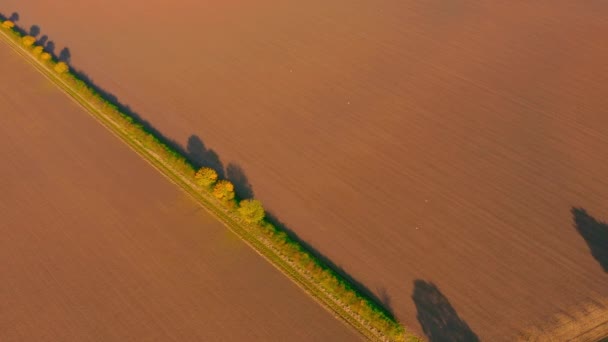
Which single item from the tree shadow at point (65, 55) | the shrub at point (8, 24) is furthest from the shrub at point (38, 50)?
the shrub at point (8, 24)

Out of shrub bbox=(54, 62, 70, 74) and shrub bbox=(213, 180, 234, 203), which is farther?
shrub bbox=(54, 62, 70, 74)

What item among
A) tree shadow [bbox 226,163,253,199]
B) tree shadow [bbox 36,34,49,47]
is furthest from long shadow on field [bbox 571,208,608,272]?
tree shadow [bbox 36,34,49,47]

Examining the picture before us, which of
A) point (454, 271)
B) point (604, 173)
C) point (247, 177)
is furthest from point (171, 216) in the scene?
point (604, 173)

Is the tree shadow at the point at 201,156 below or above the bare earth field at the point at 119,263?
above

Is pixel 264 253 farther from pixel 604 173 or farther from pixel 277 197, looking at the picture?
pixel 604 173

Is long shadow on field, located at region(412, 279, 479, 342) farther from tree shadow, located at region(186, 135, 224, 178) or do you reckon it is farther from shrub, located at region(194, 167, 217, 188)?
tree shadow, located at region(186, 135, 224, 178)

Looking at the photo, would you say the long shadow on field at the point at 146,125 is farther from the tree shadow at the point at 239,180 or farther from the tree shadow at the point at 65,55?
the tree shadow at the point at 239,180

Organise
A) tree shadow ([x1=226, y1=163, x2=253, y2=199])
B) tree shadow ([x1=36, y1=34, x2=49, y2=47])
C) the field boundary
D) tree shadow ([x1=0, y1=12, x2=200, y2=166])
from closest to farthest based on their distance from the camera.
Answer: the field boundary < tree shadow ([x1=226, y1=163, x2=253, y2=199]) < tree shadow ([x1=0, y1=12, x2=200, y2=166]) < tree shadow ([x1=36, y1=34, x2=49, y2=47])

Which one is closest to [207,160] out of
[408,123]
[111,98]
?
[111,98]
